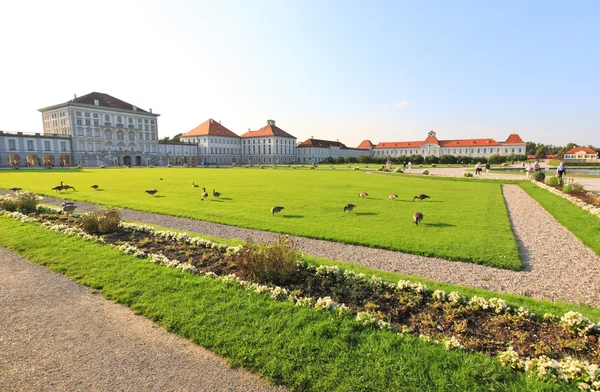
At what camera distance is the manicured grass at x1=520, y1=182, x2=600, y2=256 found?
9.97 metres

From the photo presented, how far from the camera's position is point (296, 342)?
414 centimetres

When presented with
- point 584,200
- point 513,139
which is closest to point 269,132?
point 513,139

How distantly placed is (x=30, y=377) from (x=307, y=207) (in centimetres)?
1272

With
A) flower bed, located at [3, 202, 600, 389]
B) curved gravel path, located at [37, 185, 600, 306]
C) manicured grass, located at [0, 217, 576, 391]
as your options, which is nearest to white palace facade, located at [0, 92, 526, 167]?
curved gravel path, located at [37, 185, 600, 306]

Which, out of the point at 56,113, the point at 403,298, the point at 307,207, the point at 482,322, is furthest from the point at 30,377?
the point at 56,113

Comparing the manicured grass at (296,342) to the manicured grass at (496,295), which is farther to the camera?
the manicured grass at (496,295)

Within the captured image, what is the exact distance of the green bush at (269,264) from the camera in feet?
20.1

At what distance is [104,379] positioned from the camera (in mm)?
3615

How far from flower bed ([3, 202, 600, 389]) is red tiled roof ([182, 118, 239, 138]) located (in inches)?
4821

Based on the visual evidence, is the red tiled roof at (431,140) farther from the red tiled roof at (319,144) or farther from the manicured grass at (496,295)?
the manicured grass at (496,295)

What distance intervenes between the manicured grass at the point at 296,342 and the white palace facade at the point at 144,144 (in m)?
89.6

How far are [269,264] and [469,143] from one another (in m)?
145

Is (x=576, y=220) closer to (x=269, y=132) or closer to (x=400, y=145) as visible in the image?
(x=269, y=132)

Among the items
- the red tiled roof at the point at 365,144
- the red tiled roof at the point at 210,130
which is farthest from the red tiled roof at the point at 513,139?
the red tiled roof at the point at 210,130
